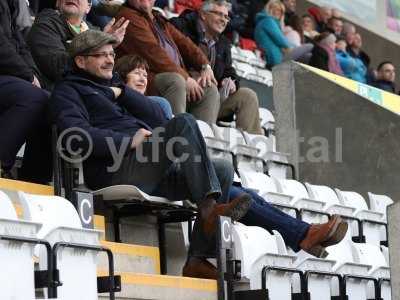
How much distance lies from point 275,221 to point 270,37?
679cm

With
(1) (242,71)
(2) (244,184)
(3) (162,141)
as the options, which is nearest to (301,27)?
(1) (242,71)

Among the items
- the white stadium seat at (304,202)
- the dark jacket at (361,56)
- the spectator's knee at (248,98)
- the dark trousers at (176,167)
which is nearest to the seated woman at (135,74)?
the dark trousers at (176,167)

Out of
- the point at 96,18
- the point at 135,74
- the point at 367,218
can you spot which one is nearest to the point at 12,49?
the point at 135,74

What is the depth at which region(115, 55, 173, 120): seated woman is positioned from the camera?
7773 mm

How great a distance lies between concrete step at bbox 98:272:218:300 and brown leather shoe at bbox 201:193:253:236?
0.26m

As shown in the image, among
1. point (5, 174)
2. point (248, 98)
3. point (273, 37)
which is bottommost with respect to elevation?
point (5, 174)

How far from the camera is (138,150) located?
268 inches

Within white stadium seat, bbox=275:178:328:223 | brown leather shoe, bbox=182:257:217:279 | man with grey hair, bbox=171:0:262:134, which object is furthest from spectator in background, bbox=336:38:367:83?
brown leather shoe, bbox=182:257:217:279

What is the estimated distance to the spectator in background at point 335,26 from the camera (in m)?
15.7

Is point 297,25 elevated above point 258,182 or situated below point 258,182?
above

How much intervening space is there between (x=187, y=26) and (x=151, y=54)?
1.20 metres

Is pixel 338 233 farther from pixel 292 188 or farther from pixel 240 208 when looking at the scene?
pixel 292 188

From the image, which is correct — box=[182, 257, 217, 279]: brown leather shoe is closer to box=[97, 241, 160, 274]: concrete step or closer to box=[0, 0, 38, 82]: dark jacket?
→ box=[97, 241, 160, 274]: concrete step

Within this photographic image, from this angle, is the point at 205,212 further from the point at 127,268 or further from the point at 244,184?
the point at 244,184
